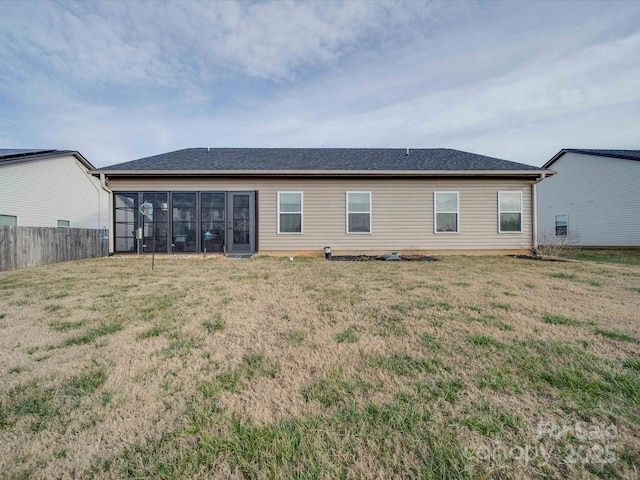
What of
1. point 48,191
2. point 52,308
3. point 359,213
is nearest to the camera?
point 52,308

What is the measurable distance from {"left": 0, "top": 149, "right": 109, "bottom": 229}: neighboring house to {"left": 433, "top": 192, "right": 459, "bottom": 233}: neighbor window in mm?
13935

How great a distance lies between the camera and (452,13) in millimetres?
8633

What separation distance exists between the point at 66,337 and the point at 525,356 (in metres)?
4.42

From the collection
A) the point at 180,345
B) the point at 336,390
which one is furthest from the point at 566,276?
the point at 180,345

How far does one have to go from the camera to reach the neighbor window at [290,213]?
9812 mm

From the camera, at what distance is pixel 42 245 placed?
892cm

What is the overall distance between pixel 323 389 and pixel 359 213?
28.1ft

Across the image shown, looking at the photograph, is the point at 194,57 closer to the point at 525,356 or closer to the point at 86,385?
the point at 86,385

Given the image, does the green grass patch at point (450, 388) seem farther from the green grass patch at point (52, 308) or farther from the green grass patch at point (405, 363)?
the green grass patch at point (52, 308)

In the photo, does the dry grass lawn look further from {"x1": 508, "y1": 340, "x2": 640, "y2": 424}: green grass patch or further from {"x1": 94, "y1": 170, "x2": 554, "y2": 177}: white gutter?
{"x1": 94, "y1": 170, "x2": 554, "y2": 177}: white gutter

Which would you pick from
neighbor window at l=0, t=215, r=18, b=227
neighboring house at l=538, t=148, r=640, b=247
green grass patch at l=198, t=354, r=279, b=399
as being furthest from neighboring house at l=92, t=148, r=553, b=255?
green grass patch at l=198, t=354, r=279, b=399

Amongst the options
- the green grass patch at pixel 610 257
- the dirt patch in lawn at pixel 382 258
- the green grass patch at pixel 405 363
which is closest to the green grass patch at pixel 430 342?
the green grass patch at pixel 405 363

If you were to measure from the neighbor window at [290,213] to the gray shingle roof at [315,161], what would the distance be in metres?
1.06

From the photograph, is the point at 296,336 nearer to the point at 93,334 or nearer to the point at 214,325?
the point at 214,325
